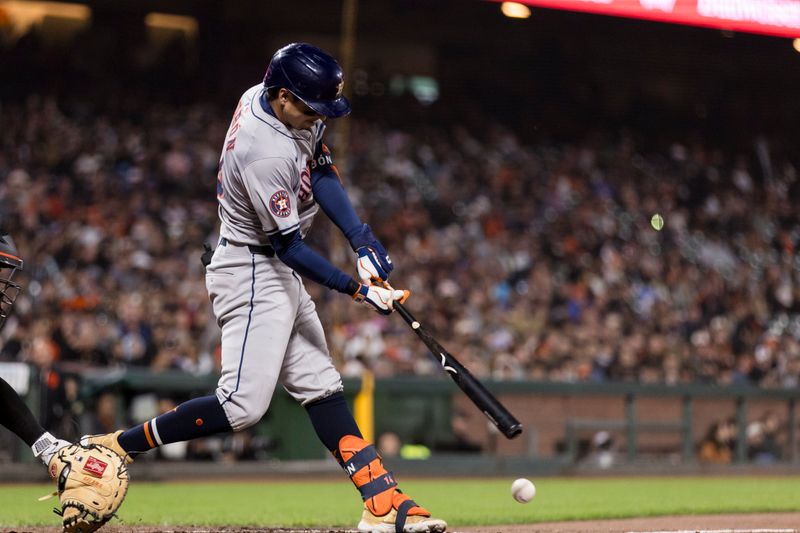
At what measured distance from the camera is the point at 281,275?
4.21 meters

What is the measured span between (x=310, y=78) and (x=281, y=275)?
0.74 metres

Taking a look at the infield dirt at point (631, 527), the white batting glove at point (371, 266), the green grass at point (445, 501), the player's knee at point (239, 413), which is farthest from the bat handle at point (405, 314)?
the green grass at point (445, 501)

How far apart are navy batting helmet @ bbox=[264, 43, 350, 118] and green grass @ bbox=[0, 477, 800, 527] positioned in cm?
209

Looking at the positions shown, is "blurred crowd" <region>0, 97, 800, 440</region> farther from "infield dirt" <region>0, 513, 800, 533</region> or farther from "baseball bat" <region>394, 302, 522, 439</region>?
"baseball bat" <region>394, 302, 522, 439</region>

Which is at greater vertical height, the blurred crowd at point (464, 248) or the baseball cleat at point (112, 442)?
the baseball cleat at point (112, 442)

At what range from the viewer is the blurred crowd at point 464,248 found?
1091 centimetres

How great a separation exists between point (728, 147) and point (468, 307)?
668 centimetres

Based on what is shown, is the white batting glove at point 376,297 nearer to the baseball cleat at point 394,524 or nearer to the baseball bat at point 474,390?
the baseball bat at point 474,390

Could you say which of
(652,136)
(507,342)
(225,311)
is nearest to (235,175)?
(225,311)

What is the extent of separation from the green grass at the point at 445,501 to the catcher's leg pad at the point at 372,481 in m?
0.99

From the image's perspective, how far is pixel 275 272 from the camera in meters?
4.20

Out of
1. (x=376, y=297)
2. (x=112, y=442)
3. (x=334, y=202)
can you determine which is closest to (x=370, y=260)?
(x=376, y=297)

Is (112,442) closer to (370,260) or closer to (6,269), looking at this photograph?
(6,269)

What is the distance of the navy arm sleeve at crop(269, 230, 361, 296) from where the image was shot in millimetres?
4020
